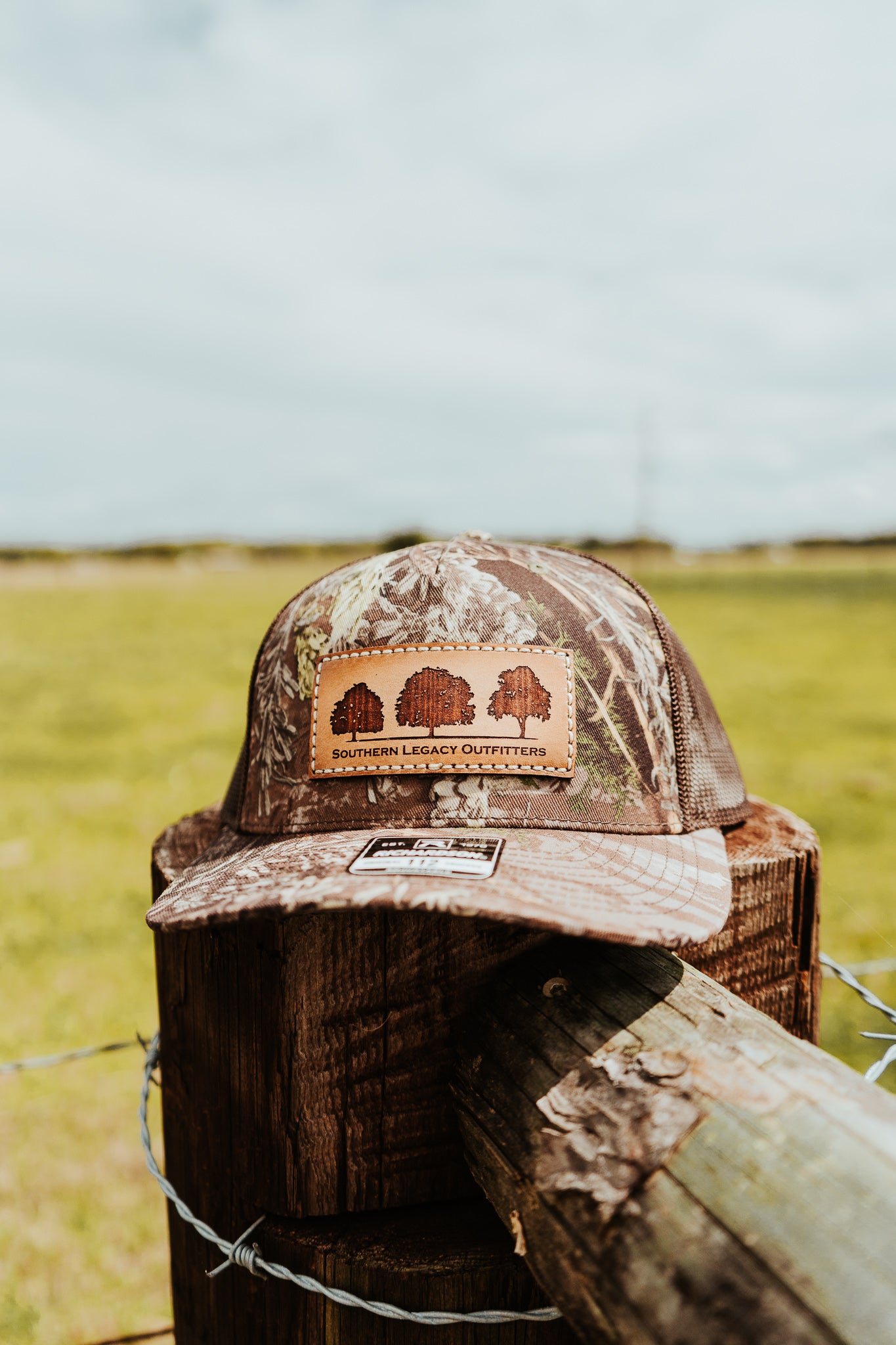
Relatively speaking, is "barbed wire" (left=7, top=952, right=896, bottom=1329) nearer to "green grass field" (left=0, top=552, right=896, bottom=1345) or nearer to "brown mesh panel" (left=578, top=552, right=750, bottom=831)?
"brown mesh panel" (left=578, top=552, right=750, bottom=831)

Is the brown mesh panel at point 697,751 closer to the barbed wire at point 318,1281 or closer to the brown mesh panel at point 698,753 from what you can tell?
the brown mesh panel at point 698,753

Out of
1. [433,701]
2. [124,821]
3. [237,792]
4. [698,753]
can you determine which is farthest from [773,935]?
[124,821]

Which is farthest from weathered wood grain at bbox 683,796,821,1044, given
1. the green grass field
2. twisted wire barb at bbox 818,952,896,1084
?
the green grass field

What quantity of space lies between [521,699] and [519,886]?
1.31ft

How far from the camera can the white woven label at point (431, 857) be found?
1.12 metres

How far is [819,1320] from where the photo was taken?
65 cm

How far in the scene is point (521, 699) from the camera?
4.69 feet

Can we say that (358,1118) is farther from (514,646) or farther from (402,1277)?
(514,646)

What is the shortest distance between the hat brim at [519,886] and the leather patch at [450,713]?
11cm

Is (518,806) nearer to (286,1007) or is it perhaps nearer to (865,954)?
(286,1007)

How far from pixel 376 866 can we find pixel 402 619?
50 centimetres

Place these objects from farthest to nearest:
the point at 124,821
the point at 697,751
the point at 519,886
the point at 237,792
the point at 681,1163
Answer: the point at 124,821 → the point at 237,792 → the point at 697,751 → the point at 519,886 → the point at 681,1163

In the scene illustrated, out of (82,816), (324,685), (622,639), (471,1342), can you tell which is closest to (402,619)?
(324,685)

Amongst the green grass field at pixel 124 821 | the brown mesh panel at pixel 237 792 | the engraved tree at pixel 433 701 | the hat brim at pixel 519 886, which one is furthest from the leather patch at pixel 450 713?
the green grass field at pixel 124 821
